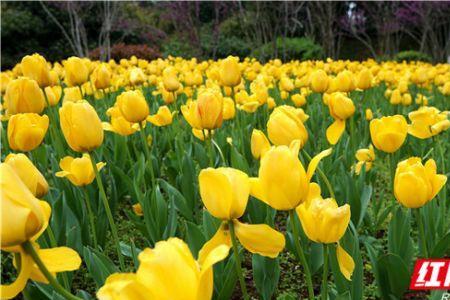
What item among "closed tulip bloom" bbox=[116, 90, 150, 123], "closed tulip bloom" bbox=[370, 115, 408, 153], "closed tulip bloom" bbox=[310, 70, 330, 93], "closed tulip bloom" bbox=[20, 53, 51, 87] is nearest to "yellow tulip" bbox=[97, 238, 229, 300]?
"closed tulip bloom" bbox=[370, 115, 408, 153]

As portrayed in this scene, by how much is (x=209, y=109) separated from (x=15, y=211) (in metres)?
0.99

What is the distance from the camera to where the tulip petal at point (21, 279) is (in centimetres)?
79

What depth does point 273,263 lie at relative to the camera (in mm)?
1554

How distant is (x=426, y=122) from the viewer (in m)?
1.99

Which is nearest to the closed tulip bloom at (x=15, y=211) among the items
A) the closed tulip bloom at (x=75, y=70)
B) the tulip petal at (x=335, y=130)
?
the tulip petal at (x=335, y=130)

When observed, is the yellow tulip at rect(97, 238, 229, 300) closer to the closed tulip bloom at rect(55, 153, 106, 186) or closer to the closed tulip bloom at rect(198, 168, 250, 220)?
the closed tulip bloom at rect(198, 168, 250, 220)

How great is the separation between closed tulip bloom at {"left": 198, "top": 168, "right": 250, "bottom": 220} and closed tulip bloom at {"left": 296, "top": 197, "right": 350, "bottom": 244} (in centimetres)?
15

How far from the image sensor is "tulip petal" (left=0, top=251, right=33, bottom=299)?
2.60ft

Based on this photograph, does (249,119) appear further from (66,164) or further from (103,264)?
(103,264)

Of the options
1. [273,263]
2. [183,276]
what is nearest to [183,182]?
[273,263]

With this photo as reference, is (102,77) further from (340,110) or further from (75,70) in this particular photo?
(340,110)

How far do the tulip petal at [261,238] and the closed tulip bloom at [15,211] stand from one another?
0.37 meters

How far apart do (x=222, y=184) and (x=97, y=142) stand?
57cm

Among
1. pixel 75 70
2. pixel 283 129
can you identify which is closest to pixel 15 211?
pixel 283 129
